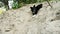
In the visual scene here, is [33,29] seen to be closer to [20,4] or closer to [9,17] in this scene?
[9,17]

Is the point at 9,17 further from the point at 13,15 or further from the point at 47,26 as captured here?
the point at 47,26

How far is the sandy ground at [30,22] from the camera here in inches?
202

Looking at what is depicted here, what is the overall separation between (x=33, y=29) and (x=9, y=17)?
6.82ft

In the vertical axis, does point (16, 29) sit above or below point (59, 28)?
below

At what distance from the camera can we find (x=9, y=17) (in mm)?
7562

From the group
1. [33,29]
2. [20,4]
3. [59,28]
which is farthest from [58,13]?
[20,4]

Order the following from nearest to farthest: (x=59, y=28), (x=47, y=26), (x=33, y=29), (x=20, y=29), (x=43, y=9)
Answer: (x=59, y=28) < (x=47, y=26) < (x=33, y=29) < (x=20, y=29) < (x=43, y=9)

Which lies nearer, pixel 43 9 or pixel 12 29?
pixel 12 29

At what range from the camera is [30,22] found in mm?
6445

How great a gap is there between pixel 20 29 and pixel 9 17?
1555 mm

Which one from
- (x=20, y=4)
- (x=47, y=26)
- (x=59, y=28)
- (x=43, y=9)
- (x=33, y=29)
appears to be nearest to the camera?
(x=59, y=28)

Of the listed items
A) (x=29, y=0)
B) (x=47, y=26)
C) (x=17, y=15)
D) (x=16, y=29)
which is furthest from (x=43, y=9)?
(x=29, y=0)

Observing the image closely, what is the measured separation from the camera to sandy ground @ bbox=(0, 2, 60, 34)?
16.8 feet

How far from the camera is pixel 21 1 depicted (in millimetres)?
10352
